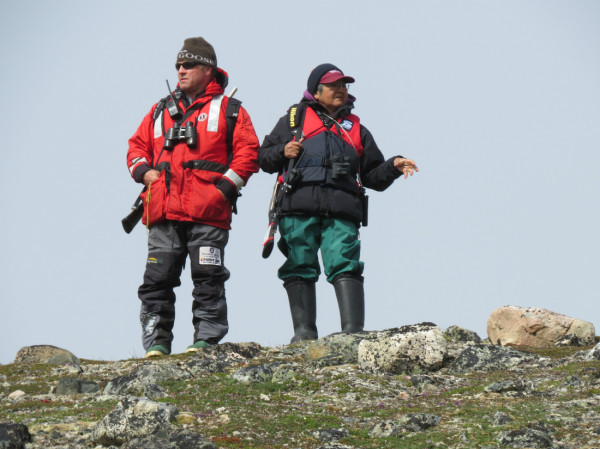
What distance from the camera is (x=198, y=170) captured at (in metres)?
9.77

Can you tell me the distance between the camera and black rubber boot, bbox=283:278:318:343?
9781 mm

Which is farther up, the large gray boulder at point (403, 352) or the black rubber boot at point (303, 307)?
the black rubber boot at point (303, 307)

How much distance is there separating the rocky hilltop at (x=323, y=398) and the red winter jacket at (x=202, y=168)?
65.9 inches

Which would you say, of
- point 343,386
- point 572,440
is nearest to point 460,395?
point 343,386

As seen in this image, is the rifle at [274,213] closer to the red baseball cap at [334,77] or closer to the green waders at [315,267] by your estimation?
the green waders at [315,267]

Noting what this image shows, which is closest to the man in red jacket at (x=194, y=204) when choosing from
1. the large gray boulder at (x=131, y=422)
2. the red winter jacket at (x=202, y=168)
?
the red winter jacket at (x=202, y=168)

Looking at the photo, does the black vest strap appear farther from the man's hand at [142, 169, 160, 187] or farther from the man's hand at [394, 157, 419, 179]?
the man's hand at [394, 157, 419, 179]

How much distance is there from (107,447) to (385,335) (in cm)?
315

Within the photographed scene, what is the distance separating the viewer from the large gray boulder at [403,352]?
25.8 ft

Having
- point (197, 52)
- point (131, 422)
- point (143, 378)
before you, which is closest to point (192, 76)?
point (197, 52)

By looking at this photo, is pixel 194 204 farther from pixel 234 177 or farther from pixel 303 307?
pixel 303 307

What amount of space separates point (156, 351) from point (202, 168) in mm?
2132

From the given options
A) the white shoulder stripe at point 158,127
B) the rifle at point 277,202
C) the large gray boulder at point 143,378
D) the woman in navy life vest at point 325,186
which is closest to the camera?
the large gray boulder at point 143,378

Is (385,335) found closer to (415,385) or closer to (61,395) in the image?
(415,385)
